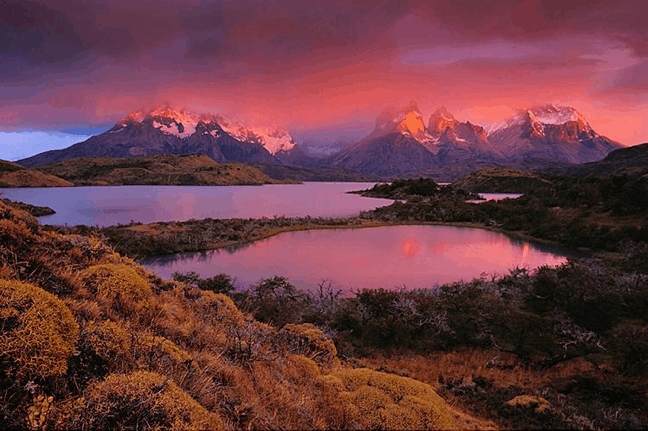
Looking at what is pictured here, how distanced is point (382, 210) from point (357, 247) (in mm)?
30933

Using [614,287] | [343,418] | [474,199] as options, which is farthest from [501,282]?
[474,199]

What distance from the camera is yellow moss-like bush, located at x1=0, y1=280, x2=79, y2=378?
428 centimetres

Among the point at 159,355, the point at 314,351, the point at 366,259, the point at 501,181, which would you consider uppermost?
the point at 501,181

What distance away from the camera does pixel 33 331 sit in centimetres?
457

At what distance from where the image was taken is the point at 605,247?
38406 mm

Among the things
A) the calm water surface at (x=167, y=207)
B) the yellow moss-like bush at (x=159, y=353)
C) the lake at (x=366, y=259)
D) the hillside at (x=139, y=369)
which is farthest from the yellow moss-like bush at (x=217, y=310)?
the calm water surface at (x=167, y=207)

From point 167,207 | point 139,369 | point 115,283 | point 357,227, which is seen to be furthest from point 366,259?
point 167,207

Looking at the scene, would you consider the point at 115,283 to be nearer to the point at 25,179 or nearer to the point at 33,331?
the point at 33,331

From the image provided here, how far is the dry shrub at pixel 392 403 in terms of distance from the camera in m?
5.66

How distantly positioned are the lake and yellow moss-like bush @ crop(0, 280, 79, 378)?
19.5 meters

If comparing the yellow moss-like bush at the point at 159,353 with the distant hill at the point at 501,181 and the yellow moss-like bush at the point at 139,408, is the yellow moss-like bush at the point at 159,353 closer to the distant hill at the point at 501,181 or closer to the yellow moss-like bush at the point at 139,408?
the yellow moss-like bush at the point at 139,408

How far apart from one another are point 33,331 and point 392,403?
5605mm

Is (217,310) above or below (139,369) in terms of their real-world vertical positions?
below

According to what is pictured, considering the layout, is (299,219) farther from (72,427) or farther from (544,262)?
(72,427)
